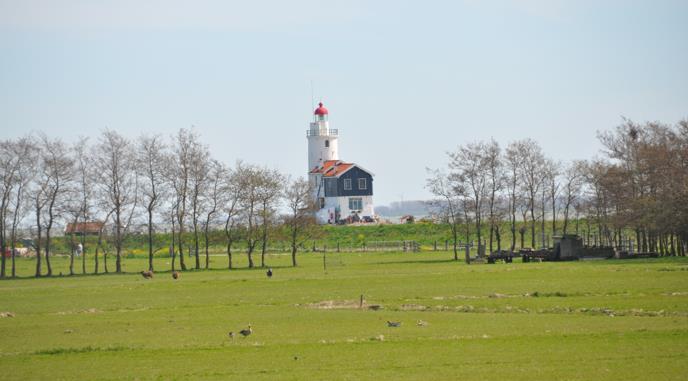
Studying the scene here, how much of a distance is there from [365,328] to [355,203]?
375 ft

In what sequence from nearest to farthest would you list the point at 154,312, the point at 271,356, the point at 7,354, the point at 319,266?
the point at 271,356 < the point at 7,354 < the point at 154,312 < the point at 319,266

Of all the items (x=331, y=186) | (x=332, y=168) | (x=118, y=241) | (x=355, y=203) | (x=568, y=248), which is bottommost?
(x=568, y=248)

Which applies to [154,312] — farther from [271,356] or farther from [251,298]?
[271,356]

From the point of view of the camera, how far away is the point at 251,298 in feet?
172

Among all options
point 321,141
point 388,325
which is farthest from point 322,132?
point 388,325

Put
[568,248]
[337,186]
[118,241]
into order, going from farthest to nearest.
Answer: [337,186]
[118,241]
[568,248]

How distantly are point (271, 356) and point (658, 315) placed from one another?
14.5m

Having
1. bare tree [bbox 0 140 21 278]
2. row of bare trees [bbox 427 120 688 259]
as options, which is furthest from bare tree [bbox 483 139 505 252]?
bare tree [bbox 0 140 21 278]

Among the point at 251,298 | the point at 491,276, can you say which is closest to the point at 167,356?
the point at 251,298

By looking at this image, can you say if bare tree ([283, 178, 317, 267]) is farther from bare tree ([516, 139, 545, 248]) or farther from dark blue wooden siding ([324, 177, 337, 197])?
dark blue wooden siding ([324, 177, 337, 197])

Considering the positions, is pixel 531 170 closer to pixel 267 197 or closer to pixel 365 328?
pixel 267 197

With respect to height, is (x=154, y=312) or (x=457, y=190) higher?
(x=457, y=190)

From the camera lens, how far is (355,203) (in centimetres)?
15075

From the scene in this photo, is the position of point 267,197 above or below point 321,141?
below
